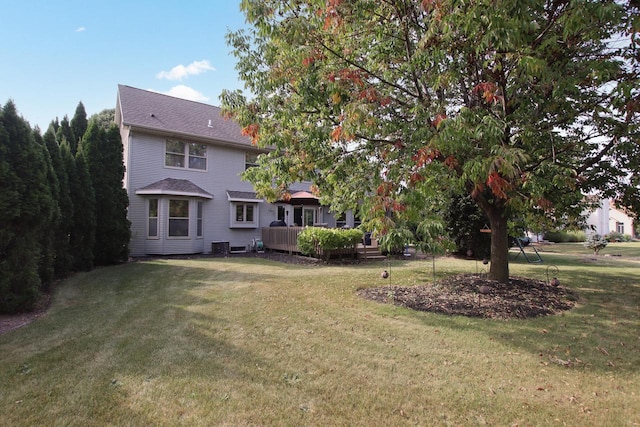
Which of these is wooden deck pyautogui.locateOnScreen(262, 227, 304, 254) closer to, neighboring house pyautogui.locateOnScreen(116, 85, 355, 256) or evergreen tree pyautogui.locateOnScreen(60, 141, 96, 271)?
neighboring house pyautogui.locateOnScreen(116, 85, 355, 256)

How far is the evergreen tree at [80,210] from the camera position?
33.8 ft

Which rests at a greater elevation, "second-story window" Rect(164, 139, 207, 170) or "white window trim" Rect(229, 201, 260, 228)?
"second-story window" Rect(164, 139, 207, 170)

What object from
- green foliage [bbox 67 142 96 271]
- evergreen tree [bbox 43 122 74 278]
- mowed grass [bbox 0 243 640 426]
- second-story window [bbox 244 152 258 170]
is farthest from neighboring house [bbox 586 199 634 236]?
evergreen tree [bbox 43 122 74 278]

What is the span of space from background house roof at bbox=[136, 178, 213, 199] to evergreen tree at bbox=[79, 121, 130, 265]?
1694 mm

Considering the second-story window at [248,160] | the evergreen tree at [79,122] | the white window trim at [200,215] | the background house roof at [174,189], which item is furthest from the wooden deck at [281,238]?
the evergreen tree at [79,122]

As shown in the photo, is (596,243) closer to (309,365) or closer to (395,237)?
(395,237)

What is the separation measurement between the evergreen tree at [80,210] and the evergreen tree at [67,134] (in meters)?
2.85

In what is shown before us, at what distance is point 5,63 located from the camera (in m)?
8.80

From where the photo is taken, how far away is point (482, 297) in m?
6.98

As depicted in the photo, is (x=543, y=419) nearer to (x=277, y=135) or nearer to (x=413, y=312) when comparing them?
(x=413, y=312)

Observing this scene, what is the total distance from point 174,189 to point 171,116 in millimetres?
4083

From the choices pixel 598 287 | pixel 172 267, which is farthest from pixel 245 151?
pixel 598 287

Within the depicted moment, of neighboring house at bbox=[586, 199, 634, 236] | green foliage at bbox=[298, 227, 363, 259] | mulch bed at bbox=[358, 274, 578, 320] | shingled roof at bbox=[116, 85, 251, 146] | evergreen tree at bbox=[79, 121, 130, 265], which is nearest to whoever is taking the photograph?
mulch bed at bbox=[358, 274, 578, 320]

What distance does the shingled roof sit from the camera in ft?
48.1
